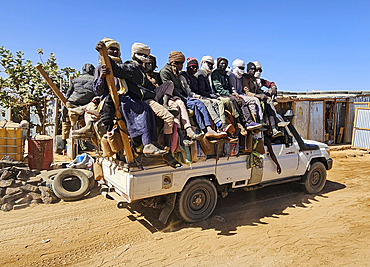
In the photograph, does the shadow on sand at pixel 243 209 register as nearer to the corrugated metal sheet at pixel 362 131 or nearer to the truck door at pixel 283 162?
the truck door at pixel 283 162

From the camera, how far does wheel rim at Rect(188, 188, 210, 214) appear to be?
5.20 metres

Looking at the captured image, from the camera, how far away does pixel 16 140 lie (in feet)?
29.4

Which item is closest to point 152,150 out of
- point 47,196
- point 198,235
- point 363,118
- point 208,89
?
point 198,235

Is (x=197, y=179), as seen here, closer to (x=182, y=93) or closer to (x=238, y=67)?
(x=182, y=93)

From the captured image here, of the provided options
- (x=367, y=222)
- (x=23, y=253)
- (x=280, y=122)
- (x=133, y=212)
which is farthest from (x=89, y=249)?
(x=367, y=222)

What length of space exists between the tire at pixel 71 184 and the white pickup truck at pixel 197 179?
1304mm

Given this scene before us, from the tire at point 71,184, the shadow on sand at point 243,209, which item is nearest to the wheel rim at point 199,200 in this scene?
the shadow on sand at point 243,209

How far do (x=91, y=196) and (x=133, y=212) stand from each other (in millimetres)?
1533

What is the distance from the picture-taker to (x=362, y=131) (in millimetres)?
14672

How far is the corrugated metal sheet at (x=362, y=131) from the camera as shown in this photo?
1445 centimetres

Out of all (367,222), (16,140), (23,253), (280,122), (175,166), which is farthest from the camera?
(16,140)

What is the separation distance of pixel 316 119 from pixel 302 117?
0.95 metres

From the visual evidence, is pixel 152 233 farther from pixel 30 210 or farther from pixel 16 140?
pixel 16 140

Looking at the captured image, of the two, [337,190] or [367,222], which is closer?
[367,222]
